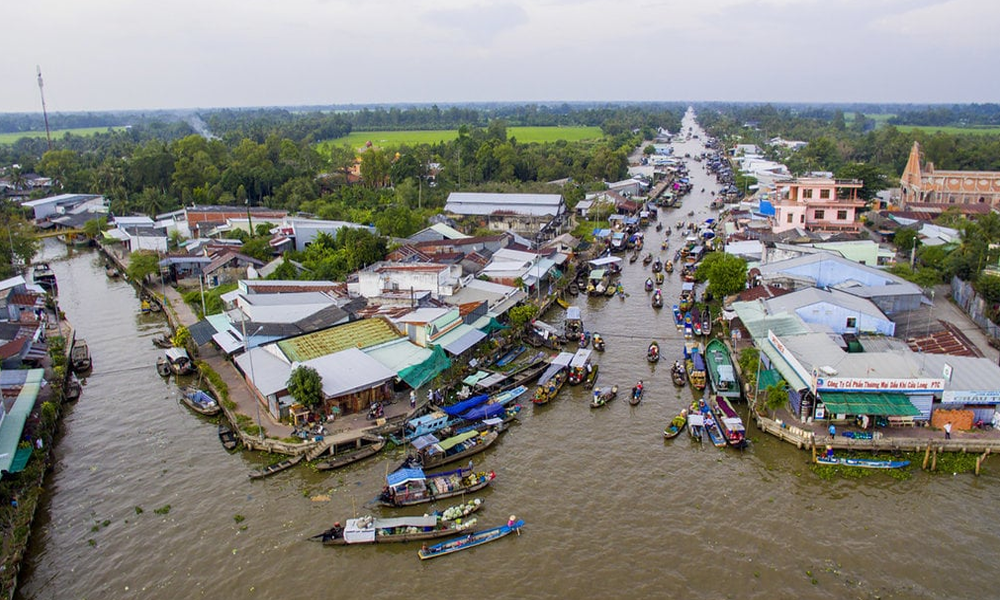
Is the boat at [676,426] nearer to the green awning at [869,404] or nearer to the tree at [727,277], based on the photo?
the green awning at [869,404]

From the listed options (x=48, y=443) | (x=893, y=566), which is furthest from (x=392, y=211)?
(x=893, y=566)

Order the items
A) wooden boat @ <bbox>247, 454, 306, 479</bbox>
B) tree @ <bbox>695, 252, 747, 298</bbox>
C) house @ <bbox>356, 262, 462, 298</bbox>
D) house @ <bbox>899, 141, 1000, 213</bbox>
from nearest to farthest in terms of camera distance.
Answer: wooden boat @ <bbox>247, 454, 306, 479</bbox> < house @ <bbox>356, 262, 462, 298</bbox> < tree @ <bbox>695, 252, 747, 298</bbox> < house @ <bbox>899, 141, 1000, 213</bbox>

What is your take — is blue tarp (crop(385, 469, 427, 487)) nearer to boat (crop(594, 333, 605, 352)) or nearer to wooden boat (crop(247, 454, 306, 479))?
wooden boat (crop(247, 454, 306, 479))

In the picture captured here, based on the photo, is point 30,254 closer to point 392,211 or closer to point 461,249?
point 392,211

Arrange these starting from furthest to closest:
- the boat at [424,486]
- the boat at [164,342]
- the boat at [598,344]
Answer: the boat at [164,342] → the boat at [598,344] → the boat at [424,486]

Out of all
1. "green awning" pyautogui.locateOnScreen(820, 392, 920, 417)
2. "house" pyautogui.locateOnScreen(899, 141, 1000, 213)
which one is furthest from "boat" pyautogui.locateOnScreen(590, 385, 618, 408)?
"house" pyautogui.locateOnScreen(899, 141, 1000, 213)

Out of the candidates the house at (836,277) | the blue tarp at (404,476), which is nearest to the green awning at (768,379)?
the house at (836,277)

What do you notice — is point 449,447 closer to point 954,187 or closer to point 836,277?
point 836,277
